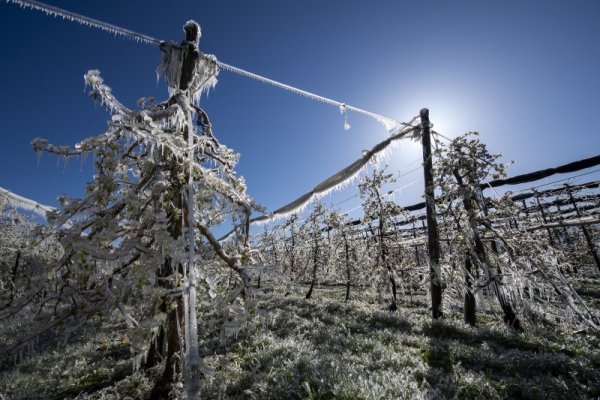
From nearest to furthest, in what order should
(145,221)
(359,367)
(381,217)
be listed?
(145,221), (359,367), (381,217)

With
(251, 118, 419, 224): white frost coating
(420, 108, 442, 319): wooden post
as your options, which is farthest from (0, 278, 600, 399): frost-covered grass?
(251, 118, 419, 224): white frost coating

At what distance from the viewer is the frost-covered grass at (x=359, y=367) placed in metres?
5.00

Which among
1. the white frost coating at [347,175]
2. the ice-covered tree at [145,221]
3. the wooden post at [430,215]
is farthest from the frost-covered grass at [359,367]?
the white frost coating at [347,175]

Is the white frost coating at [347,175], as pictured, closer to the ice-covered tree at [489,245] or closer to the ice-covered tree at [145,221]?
the ice-covered tree at [489,245]

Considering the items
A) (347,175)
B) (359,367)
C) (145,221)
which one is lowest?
(359,367)

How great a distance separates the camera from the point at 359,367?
5.92 meters

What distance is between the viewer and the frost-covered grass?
5.00m

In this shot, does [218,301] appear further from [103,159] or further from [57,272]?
[103,159]

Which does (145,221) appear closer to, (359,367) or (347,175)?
(359,367)

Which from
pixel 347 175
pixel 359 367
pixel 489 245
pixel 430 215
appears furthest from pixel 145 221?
pixel 489 245

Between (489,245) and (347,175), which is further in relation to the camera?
(489,245)

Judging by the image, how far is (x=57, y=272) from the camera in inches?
107

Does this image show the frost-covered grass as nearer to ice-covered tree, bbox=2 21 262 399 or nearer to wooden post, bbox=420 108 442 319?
ice-covered tree, bbox=2 21 262 399

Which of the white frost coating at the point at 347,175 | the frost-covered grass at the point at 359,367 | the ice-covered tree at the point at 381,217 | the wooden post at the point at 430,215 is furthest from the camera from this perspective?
the ice-covered tree at the point at 381,217
